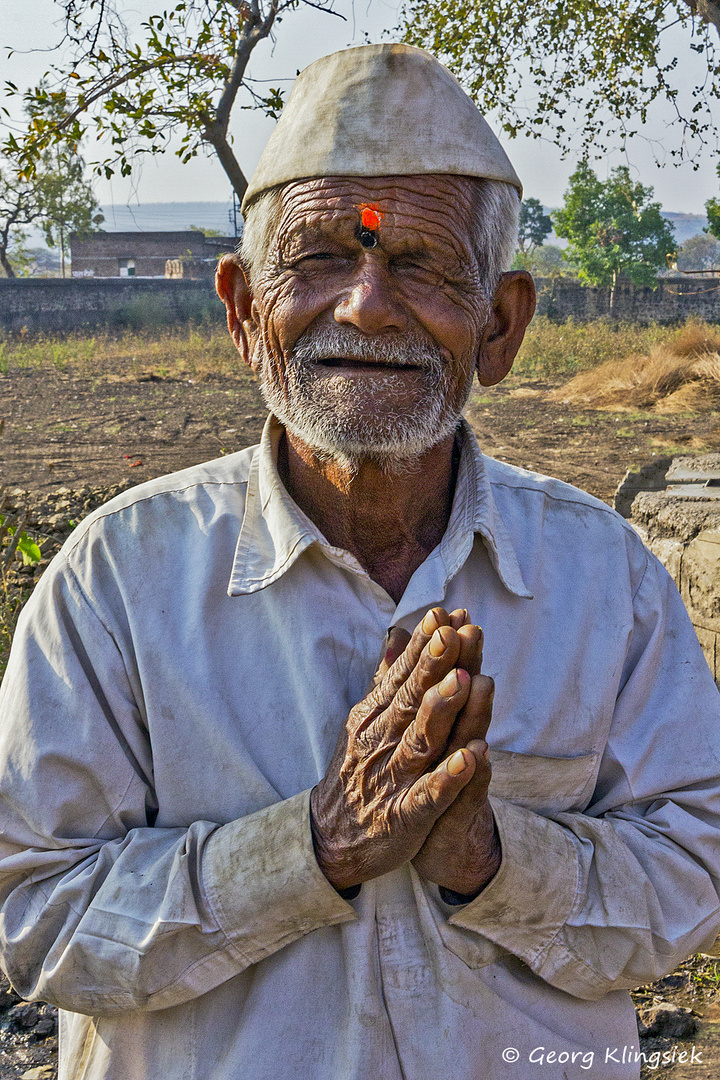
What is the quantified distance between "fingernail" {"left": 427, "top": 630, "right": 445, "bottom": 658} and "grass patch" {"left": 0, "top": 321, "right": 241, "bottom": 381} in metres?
13.9

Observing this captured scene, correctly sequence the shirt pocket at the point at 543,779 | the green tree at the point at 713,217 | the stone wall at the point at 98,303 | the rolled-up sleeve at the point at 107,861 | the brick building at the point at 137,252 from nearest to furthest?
the rolled-up sleeve at the point at 107,861 < the shirt pocket at the point at 543,779 < the stone wall at the point at 98,303 < the green tree at the point at 713,217 < the brick building at the point at 137,252

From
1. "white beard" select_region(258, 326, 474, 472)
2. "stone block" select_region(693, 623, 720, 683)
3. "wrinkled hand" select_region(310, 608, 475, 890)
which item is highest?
"white beard" select_region(258, 326, 474, 472)

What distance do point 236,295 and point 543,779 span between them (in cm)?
105

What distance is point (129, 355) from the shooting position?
59.0ft

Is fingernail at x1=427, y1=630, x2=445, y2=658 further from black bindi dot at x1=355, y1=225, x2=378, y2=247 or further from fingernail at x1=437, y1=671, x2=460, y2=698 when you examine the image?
black bindi dot at x1=355, y1=225, x2=378, y2=247

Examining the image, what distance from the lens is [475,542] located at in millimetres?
1598

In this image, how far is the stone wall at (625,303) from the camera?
22.8 metres

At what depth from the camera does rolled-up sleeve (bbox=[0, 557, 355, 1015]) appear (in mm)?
1281

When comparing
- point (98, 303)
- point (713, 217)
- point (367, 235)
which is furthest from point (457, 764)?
point (713, 217)

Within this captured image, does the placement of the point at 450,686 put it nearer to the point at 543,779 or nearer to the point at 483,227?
the point at 543,779

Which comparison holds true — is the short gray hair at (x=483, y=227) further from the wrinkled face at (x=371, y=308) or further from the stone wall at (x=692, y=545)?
the stone wall at (x=692, y=545)

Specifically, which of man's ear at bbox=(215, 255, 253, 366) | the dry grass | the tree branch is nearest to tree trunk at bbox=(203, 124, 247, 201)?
the tree branch

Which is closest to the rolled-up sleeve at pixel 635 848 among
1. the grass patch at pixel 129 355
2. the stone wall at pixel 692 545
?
the stone wall at pixel 692 545

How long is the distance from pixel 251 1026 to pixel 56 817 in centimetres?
41
